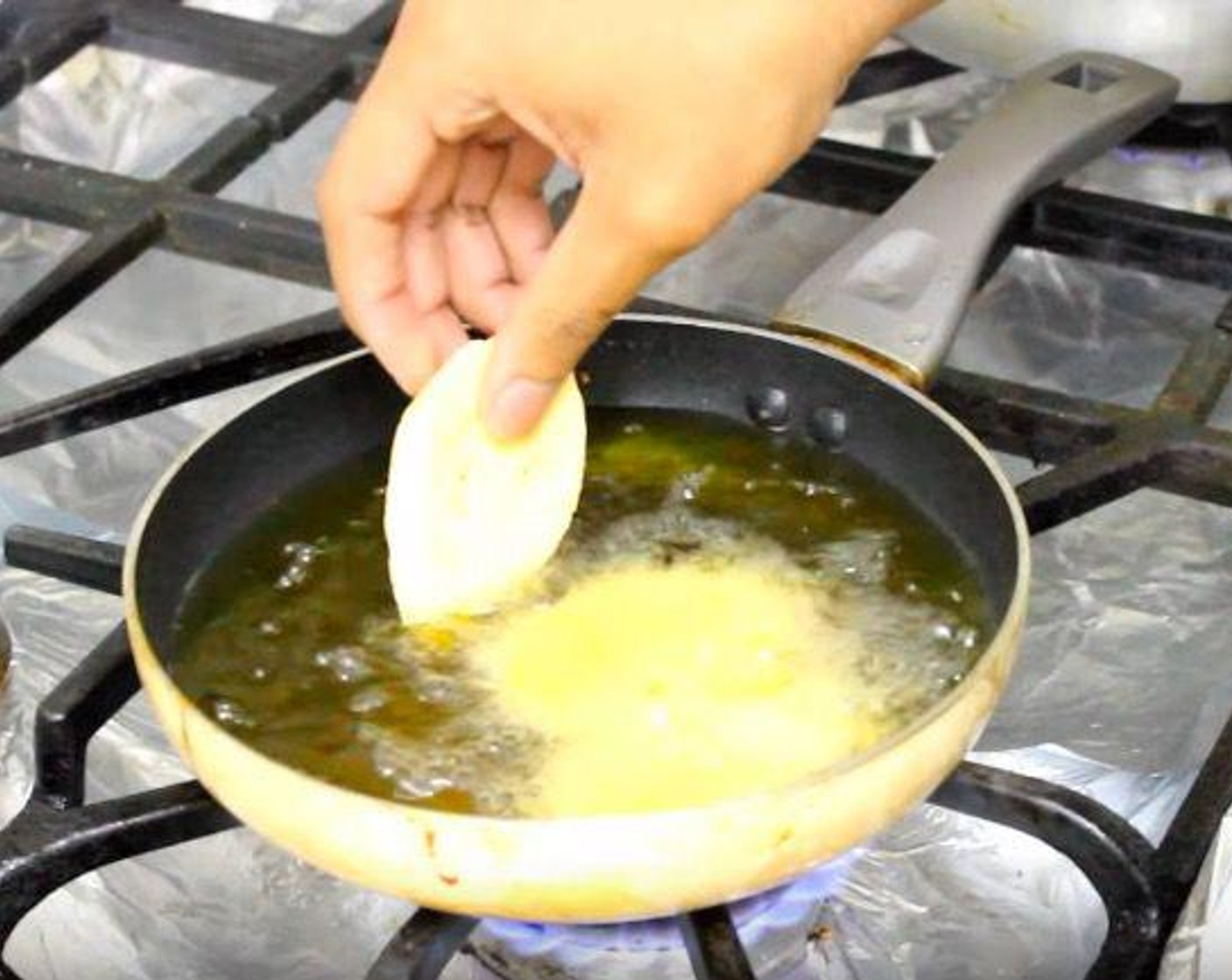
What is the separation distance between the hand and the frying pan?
4.0 inches

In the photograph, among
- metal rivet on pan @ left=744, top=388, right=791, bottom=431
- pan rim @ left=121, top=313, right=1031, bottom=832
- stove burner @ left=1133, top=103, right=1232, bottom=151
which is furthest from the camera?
stove burner @ left=1133, top=103, right=1232, bottom=151

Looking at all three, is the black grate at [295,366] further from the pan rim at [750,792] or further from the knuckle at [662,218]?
the knuckle at [662,218]

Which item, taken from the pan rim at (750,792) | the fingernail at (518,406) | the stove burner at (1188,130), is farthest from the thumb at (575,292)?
the stove burner at (1188,130)

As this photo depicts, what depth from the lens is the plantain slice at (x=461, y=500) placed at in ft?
1.99

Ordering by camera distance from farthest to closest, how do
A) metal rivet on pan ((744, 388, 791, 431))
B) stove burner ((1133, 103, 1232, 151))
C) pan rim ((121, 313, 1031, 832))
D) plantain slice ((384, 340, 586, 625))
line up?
stove burner ((1133, 103, 1232, 151)) < metal rivet on pan ((744, 388, 791, 431)) < plantain slice ((384, 340, 586, 625)) < pan rim ((121, 313, 1031, 832))

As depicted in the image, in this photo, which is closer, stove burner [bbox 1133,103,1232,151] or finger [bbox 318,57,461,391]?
finger [bbox 318,57,461,391]

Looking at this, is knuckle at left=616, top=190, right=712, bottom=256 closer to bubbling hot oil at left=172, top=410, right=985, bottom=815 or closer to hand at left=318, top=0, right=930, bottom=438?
hand at left=318, top=0, right=930, bottom=438

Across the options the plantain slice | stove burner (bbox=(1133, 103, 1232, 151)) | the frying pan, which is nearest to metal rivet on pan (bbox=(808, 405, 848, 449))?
the frying pan

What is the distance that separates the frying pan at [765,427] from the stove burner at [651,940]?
0.09 metres

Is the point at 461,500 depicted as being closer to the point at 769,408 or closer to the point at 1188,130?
the point at 769,408

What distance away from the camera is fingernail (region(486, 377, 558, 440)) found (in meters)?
0.59

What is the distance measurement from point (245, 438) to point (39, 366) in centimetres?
26

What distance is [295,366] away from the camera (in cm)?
78

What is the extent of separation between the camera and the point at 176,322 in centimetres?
94
